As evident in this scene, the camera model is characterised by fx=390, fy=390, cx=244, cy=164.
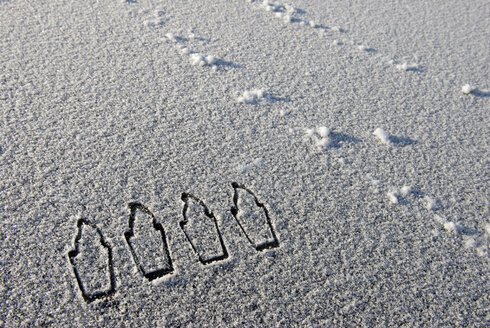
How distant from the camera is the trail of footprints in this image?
1019 millimetres

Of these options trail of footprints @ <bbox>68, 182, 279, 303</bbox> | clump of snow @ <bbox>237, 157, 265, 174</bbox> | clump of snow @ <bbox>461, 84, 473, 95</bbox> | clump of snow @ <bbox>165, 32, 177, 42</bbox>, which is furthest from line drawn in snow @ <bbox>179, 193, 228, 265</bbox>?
clump of snow @ <bbox>461, 84, 473, 95</bbox>

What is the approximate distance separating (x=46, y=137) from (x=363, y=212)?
106 centimetres

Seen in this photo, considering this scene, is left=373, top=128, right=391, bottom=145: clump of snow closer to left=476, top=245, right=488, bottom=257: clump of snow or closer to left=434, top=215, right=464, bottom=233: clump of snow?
left=434, top=215, right=464, bottom=233: clump of snow

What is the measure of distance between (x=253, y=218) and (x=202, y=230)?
0.52 ft

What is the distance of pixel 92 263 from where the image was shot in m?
1.04

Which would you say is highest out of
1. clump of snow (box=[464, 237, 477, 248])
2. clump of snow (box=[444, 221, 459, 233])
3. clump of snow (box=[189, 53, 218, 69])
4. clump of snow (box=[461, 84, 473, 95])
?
clump of snow (box=[189, 53, 218, 69])

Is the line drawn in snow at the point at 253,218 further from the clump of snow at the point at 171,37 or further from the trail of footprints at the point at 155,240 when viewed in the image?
the clump of snow at the point at 171,37

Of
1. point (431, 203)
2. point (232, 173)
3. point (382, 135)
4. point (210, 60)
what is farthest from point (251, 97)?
point (431, 203)

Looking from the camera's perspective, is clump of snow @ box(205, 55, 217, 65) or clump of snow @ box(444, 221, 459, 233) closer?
clump of snow @ box(444, 221, 459, 233)

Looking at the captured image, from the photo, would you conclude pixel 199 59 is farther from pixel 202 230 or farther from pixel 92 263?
pixel 92 263

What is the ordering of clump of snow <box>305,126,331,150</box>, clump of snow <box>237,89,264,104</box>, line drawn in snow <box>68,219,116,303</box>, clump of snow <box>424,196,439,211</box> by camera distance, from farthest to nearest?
1. clump of snow <box>237,89,264,104</box>
2. clump of snow <box>305,126,331,150</box>
3. clump of snow <box>424,196,439,211</box>
4. line drawn in snow <box>68,219,116,303</box>

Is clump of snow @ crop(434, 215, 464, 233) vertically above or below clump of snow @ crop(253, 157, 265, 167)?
below

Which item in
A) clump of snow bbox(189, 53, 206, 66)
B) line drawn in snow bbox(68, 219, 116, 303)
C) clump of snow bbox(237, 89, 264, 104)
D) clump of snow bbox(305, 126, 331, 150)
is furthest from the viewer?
clump of snow bbox(189, 53, 206, 66)

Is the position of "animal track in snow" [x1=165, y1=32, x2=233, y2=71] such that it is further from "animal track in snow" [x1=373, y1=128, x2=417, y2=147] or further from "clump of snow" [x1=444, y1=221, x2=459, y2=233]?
"clump of snow" [x1=444, y1=221, x2=459, y2=233]
